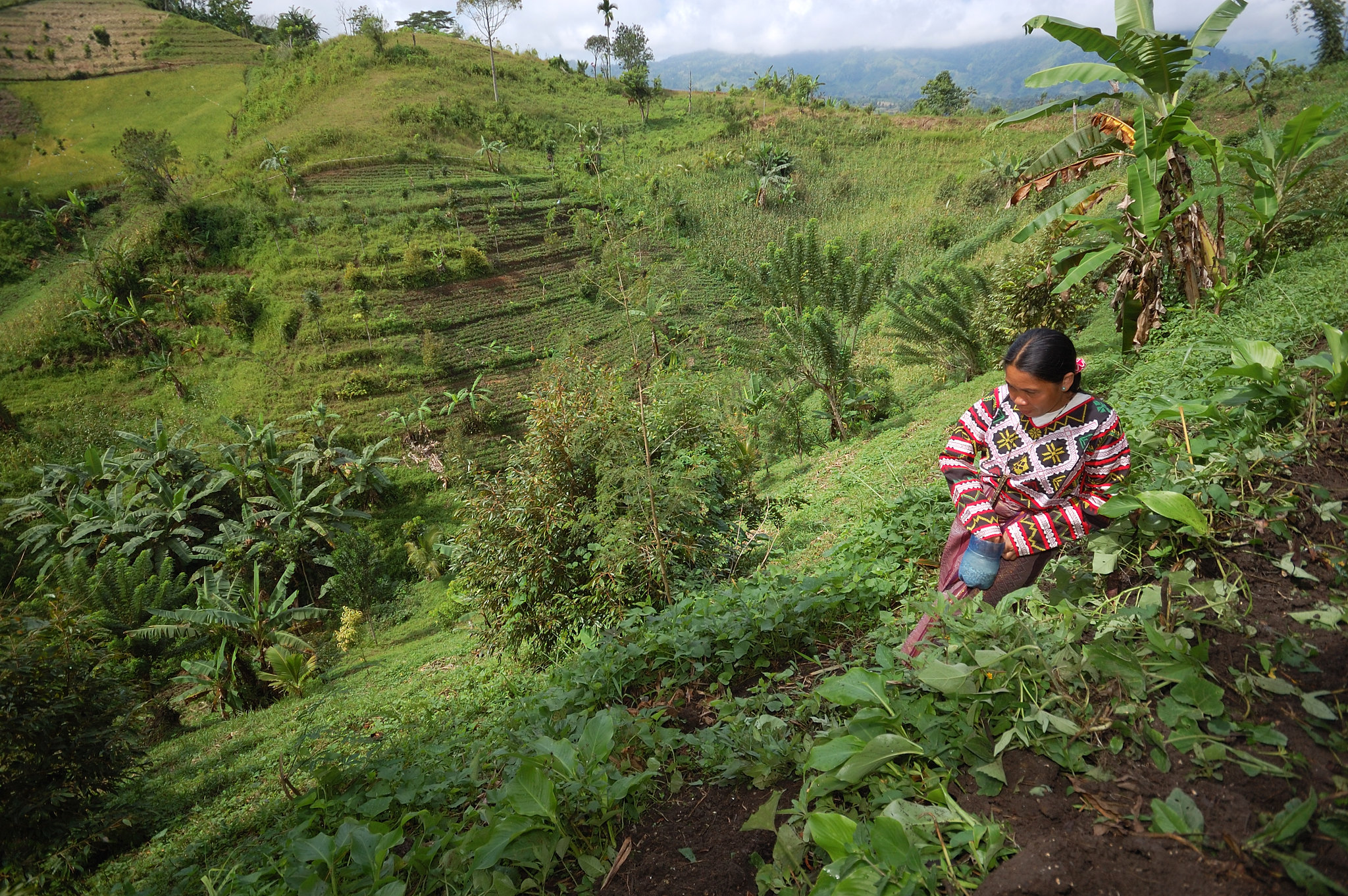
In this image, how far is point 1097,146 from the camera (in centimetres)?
483

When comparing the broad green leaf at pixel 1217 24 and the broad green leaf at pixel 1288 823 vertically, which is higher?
the broad green leaf at pixel 1217 24

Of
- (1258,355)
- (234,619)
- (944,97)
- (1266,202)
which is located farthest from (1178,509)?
(944,97)

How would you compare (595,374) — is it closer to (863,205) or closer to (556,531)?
(556,531)

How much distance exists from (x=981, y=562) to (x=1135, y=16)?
195 inches

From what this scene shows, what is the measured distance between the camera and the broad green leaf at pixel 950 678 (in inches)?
56.4

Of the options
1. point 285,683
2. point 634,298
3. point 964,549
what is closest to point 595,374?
point 634,298

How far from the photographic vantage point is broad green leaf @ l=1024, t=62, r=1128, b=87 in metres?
4.20

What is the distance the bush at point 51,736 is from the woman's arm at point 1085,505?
18.4ft

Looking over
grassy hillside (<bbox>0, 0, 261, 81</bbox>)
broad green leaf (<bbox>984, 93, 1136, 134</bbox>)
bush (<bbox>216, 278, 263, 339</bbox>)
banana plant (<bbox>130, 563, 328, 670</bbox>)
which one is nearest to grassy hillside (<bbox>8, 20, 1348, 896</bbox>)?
banana plant (<bbox>130, 563, 328, 670</bbox>)

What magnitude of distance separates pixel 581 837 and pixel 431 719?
2425 millimetres

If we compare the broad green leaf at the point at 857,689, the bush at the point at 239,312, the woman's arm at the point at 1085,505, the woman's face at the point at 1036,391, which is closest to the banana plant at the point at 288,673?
the broad green leaf at the point at 857,689

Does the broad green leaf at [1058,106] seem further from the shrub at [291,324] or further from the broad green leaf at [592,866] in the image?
the shrub at [291,324]

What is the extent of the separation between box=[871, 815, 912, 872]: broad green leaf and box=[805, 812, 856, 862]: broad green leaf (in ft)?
0.25

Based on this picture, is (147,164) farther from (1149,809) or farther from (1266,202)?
(1149,809)
